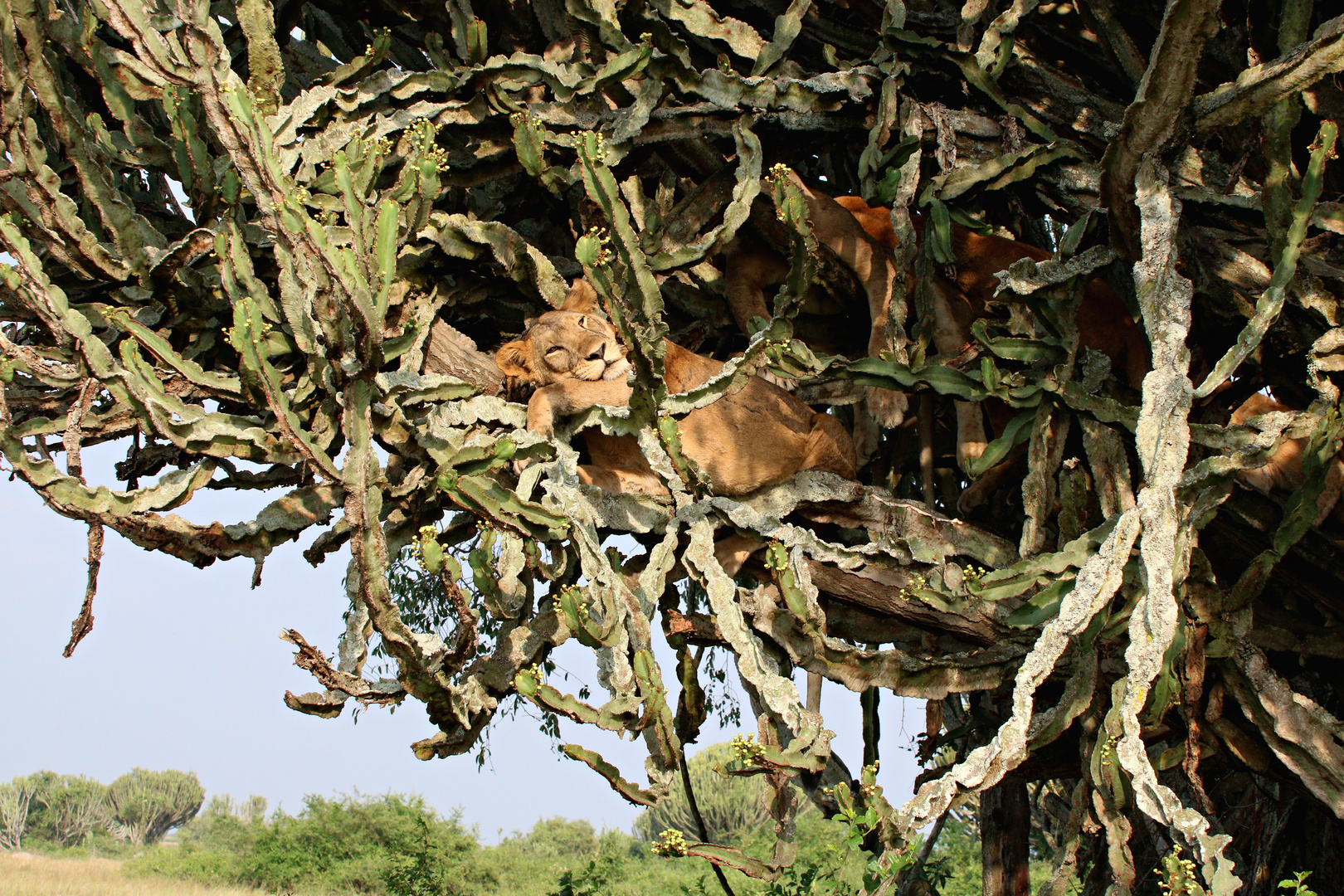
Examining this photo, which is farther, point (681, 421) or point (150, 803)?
point (150, 803)

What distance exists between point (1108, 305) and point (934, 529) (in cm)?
135

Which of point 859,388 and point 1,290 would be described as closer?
point 1,290

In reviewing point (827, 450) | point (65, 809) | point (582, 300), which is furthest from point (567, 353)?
point (65, 809)

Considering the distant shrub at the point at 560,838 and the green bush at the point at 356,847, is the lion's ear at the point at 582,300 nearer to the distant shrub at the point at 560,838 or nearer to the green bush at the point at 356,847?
the green bush at the point at 356,847

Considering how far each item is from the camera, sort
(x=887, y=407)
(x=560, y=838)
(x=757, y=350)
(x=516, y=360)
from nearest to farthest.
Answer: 1. (x=757, y=350)
2. (x=516, y=360)
3. (x=887, y=407)
4. (x=560, y=838)

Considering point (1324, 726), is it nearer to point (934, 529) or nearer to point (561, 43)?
point (934, 529)

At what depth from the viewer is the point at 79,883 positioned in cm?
1686

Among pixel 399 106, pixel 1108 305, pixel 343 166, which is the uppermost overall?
pixel 399 106

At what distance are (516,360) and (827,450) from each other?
1.38 meters

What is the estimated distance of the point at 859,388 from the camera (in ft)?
17.0

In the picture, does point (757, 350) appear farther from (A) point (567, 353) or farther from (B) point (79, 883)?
(B) point (79, 883)

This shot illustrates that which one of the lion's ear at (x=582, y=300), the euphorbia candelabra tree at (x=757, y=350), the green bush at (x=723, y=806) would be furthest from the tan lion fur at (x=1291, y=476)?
the green bush at (x=723, y=806)

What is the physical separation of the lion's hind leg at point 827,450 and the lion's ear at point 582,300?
1090 millimetres

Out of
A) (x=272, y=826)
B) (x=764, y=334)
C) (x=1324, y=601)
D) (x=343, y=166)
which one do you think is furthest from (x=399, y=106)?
(x=272, y=826)
